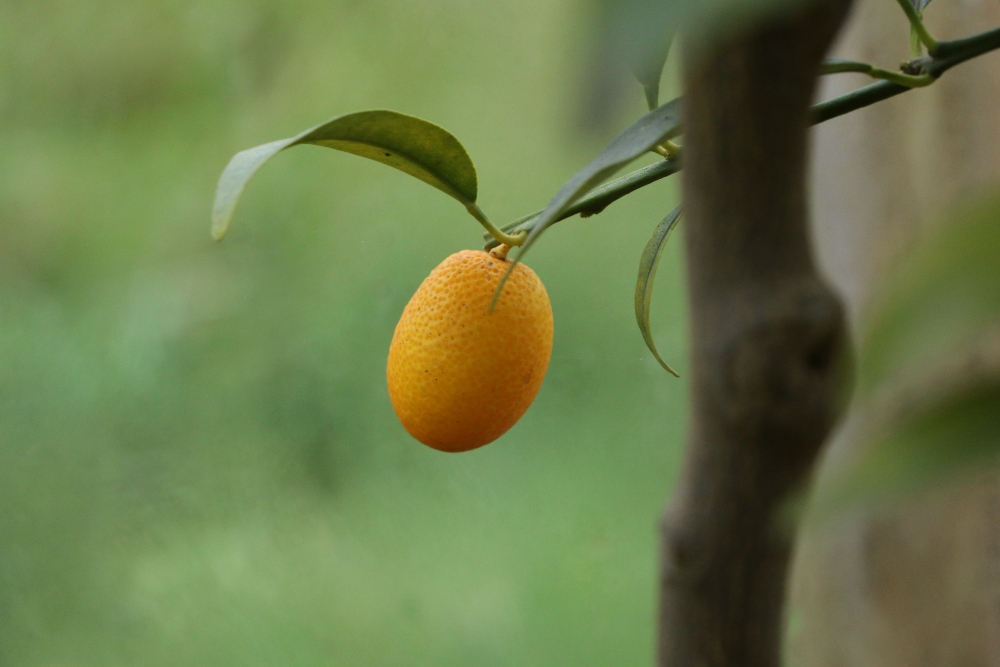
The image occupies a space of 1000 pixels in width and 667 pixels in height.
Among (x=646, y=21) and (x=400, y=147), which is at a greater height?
(x=400, y=147)

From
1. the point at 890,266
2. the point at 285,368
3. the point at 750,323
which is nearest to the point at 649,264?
the point at 750,323

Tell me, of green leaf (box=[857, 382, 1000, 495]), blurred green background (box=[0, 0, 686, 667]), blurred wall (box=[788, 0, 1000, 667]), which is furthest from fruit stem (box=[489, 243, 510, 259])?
blurred green background (box=[0, 0, 686, 667])

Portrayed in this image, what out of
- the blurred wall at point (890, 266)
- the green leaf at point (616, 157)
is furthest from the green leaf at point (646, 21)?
the blurred wall at point (890, 266)

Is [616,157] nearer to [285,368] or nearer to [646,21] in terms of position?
[646,21]

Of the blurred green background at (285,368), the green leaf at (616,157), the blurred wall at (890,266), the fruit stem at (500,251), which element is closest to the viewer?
the green leaf at (616,157)

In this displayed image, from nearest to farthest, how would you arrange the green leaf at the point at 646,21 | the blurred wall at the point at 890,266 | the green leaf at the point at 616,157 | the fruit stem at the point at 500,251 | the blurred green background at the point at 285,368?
the green leaf at the point at 646,21 → the green leaf at the point at 616,157 → the fruit stem at the point at 500,251 → the blurred wall at the point at 890,266 → the blurred green background at the point at 285,368

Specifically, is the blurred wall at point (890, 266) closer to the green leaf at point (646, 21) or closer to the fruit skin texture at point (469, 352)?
the fruit skin texture at point (469, 352)

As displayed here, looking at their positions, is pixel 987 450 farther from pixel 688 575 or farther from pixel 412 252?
pixel 412 252
